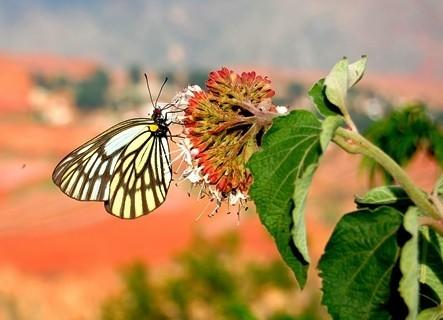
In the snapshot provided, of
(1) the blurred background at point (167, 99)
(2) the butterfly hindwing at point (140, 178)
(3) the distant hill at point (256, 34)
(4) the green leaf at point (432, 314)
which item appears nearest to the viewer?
(4) the green leaf at point (432, 314)

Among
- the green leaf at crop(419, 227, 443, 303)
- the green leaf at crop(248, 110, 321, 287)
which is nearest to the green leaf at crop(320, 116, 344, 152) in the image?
the green leaf at crop(248, 110, 321, 287)

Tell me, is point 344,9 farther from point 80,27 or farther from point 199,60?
point 80,27

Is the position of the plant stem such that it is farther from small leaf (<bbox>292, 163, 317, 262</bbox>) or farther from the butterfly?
the butterfly

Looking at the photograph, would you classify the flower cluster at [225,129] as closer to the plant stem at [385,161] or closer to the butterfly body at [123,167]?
the plant stem at [385,161]

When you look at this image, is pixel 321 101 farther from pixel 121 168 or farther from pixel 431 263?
pixel 121 168

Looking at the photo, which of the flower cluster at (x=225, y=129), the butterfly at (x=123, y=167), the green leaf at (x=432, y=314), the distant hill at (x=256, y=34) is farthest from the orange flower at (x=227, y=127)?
the distant hill at (x=256, y=34)
